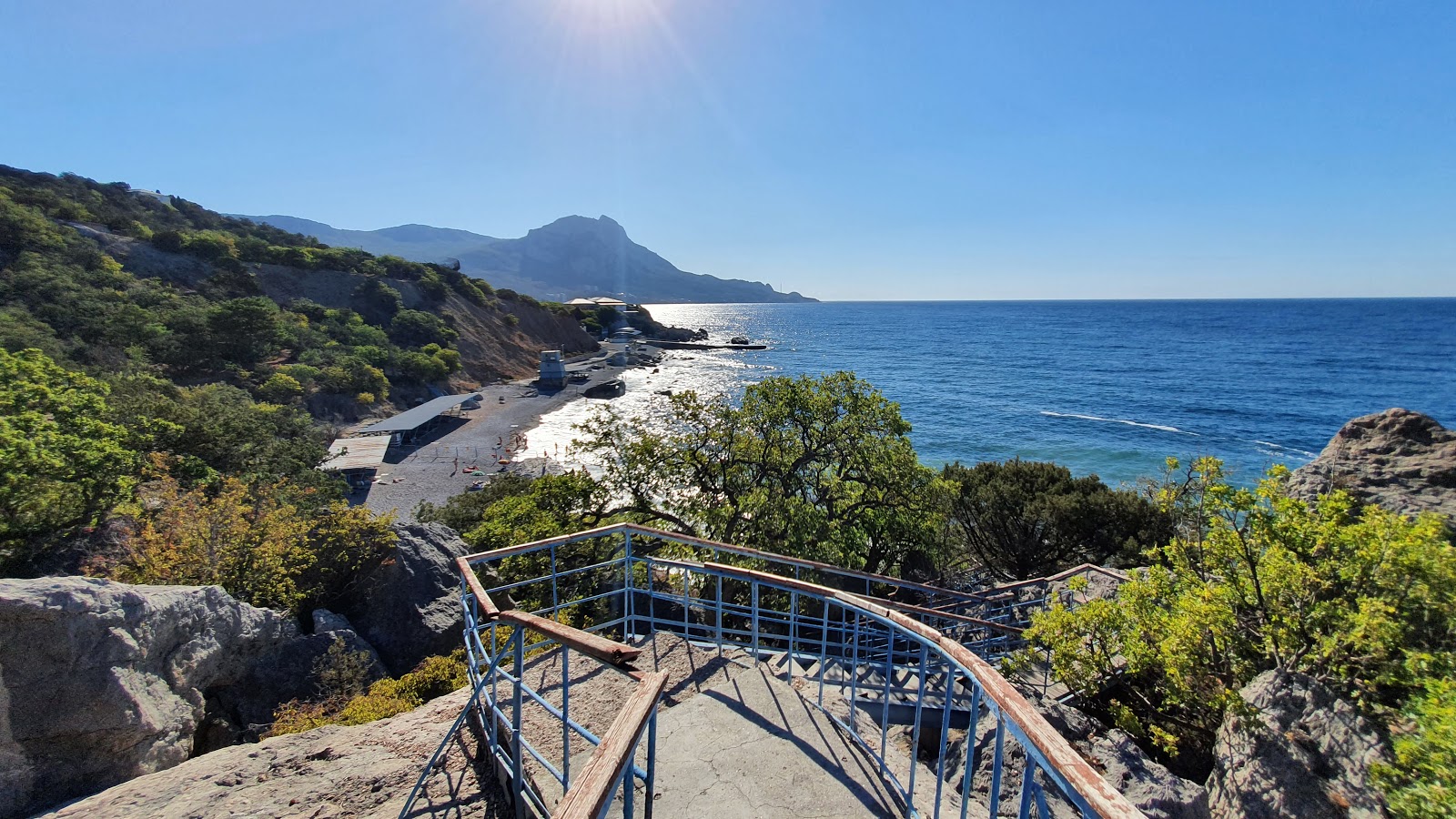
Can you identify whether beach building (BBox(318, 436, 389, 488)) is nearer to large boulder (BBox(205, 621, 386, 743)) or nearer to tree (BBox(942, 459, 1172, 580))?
large boulder (BBox(205, 621, 386, 743))

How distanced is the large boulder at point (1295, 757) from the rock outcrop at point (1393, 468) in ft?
35.3

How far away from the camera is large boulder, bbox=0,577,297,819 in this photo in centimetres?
513

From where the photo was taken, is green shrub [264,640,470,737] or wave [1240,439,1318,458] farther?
wave [1240,439,1318,458]

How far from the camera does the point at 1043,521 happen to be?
64.1ft

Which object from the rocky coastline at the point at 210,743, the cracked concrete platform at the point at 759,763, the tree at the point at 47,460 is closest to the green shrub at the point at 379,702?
the rocky coastline at the point at 210,743

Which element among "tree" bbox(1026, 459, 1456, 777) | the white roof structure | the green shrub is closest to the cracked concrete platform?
"tree" bbox(1026, 459, 1456, 777)

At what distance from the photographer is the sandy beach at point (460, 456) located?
1187 inches

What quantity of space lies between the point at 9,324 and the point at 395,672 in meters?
36.5

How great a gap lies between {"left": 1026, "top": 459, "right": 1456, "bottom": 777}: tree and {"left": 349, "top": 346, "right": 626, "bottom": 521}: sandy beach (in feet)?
73.8

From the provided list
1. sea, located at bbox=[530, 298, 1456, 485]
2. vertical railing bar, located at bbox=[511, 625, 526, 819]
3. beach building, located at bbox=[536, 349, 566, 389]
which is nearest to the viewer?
vertical railing bar, located at bbox=[511, 625, 526, 819]

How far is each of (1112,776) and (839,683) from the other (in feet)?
9.41

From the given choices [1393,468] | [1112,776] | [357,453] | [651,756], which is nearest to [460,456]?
[357,453]

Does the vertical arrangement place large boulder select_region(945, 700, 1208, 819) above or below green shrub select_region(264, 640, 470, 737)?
above

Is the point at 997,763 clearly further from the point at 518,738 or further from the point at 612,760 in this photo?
the point at 518,738
